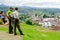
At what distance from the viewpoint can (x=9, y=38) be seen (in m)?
14.3

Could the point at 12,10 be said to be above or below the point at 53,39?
above

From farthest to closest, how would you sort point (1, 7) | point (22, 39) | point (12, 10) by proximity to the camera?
point (1, 7) < point (12, 10) < point (22, 39)

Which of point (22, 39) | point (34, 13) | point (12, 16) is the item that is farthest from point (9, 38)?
point (34, 13)

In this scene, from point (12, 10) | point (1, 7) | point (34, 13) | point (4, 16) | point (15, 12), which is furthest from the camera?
point (34, 13)

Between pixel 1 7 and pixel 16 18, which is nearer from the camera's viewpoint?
pixel 16 18

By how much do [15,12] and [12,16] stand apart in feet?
2.30

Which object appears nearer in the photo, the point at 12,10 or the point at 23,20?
the point at 12,10

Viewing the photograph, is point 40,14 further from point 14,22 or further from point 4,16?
point 14,22

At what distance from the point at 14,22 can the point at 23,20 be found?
14.1m

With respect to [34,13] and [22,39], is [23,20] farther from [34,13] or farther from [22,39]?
[22,39]

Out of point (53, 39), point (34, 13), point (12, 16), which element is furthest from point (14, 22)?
point (34, 13)

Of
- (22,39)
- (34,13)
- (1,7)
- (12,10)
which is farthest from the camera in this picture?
(34,13)

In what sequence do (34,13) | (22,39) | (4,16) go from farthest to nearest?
(34,13), (4,16), (22,39)

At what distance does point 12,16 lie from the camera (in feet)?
52.1
